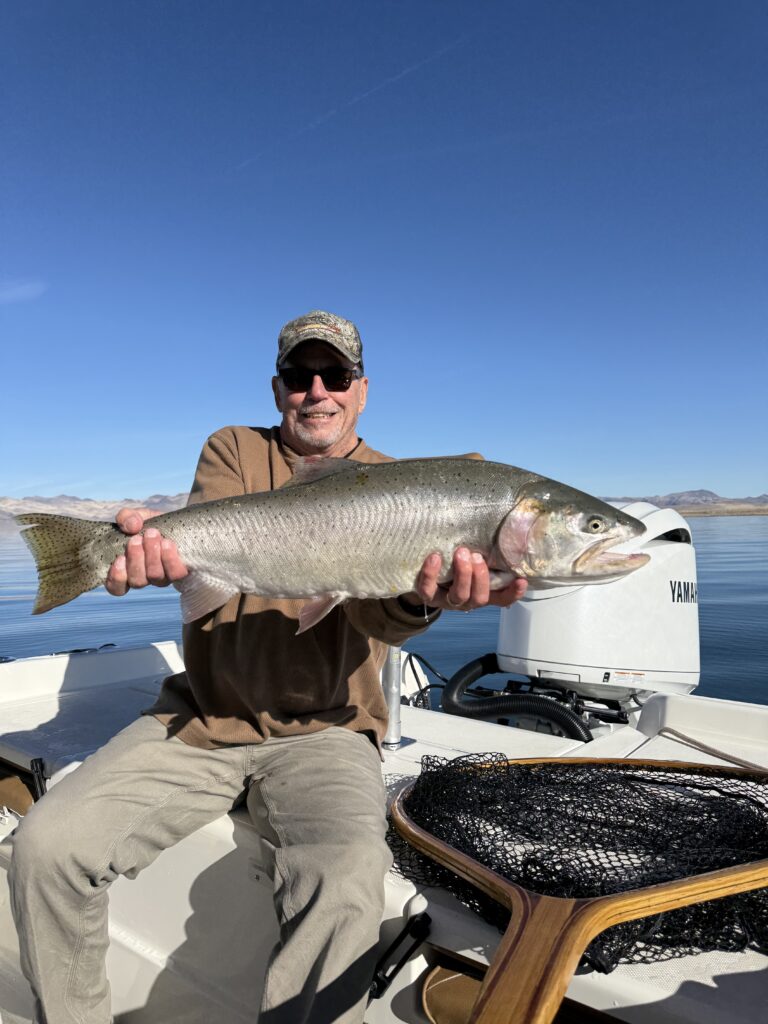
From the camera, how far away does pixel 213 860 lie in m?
3.41

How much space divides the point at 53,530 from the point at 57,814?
1.40 m

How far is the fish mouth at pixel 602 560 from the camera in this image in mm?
3346

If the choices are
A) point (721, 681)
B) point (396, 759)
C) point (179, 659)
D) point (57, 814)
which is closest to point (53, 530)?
point (57, 814)

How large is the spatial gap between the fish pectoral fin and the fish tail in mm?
380

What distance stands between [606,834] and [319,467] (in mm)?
2176

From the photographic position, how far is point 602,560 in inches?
134

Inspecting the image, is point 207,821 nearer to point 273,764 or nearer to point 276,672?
point 273,764

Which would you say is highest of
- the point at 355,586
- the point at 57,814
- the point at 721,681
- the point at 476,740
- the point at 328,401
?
the point at 328,401

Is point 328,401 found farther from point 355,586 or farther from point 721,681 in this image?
point 721,681

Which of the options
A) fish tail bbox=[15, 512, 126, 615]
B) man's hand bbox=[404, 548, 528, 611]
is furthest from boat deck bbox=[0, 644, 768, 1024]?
fish tail bbox=[15, 512, 126, 615]

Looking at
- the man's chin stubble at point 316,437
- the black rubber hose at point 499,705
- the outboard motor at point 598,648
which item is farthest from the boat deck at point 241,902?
the man's chin stubble at point 316,437

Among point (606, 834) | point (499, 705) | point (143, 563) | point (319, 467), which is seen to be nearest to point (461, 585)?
point (319, 467)

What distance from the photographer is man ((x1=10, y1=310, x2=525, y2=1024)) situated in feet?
8.80

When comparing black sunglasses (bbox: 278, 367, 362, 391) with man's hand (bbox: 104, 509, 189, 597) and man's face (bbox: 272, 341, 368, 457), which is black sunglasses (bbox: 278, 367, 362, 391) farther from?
man's hand (bbox: 104, 509, 189, 597)
